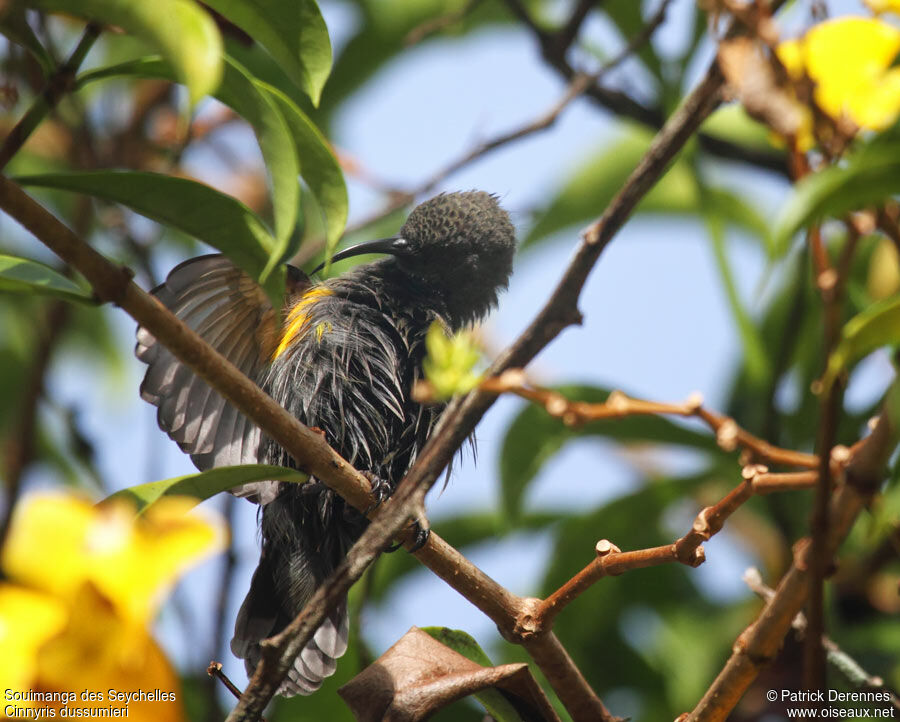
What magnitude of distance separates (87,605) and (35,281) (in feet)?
1.77

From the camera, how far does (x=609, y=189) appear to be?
2.96 meters

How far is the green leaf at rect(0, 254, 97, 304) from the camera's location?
1.20 meters

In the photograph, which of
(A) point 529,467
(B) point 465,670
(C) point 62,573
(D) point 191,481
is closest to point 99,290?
(D) point 191,481

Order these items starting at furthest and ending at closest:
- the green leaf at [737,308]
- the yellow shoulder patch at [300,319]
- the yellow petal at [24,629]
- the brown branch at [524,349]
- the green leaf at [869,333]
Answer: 1. the green leaf at [737,308]
2. the yellow shoulder patch at [300,319]
3. the brown branch at [524,349]
4. the green leaf at [869,333]
5. the yellow petal at [24,629]

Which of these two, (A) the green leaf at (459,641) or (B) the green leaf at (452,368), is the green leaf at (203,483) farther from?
(B) the green leaf at (452,368)

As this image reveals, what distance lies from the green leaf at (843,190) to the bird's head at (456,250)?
1.61 metres

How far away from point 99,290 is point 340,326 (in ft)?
3.87

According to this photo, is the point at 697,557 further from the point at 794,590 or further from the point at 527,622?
the point at 527,622

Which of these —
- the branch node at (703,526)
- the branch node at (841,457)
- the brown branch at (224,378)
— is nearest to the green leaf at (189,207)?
the brown branch at (224,378)

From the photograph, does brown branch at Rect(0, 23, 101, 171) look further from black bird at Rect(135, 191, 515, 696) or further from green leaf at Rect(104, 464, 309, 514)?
black bird at Rect(135, 191, 515, 696)

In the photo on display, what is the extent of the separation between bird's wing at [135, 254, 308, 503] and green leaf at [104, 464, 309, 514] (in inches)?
24.5

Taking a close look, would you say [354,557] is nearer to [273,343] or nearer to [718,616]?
[273,343]

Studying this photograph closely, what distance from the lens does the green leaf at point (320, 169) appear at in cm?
135

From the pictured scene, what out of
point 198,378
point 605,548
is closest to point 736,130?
point 198,378
